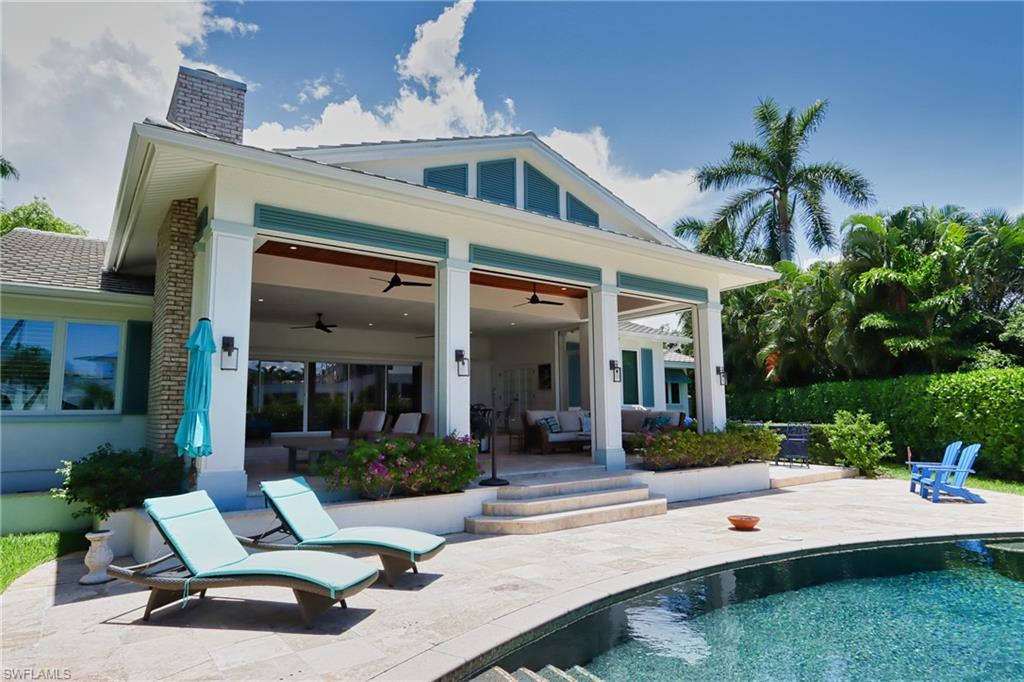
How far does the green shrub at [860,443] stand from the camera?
13305 mm

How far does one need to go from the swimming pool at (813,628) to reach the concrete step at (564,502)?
2.68 metres

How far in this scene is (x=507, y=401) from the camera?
19.7 meters

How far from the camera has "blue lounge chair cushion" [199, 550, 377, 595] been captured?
3.99 meters

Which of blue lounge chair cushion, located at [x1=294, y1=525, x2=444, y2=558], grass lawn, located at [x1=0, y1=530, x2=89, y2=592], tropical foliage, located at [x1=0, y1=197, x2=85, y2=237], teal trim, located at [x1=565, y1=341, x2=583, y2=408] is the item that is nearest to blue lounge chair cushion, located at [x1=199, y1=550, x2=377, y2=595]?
blue lounge chair cushion, located at [x1=294, y1=525, x2=444, y2=558]

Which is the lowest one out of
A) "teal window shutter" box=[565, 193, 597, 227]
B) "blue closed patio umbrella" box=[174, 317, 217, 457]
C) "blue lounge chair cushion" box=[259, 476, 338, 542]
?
"blue lounge chair cushion" box=[259, 476, 338, 542]

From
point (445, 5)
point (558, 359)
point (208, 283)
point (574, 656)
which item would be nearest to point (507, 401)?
point (558, 359)

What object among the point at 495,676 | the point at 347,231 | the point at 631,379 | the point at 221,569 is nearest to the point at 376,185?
the point at 347,231

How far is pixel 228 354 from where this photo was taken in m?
6.40

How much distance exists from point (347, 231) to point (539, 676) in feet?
19.1

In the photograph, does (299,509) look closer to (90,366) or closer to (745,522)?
(745,522)

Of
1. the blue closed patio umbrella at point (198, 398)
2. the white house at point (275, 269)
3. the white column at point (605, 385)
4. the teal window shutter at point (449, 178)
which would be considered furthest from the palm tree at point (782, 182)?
the blue closed patio umbrella at point (198, 398)

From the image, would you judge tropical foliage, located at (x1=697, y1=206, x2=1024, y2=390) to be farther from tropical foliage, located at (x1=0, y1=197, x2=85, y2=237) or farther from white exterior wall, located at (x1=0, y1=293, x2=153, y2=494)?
tropical foliage, located at (x1=0, y1=197, x2=85, y2=237)

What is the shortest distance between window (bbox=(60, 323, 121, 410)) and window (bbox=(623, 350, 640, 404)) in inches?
550

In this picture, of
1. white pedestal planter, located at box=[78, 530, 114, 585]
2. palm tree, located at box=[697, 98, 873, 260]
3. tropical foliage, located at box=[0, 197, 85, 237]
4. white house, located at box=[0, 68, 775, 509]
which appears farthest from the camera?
tropical foliage, located at box=[0, 197, 85, 237]
